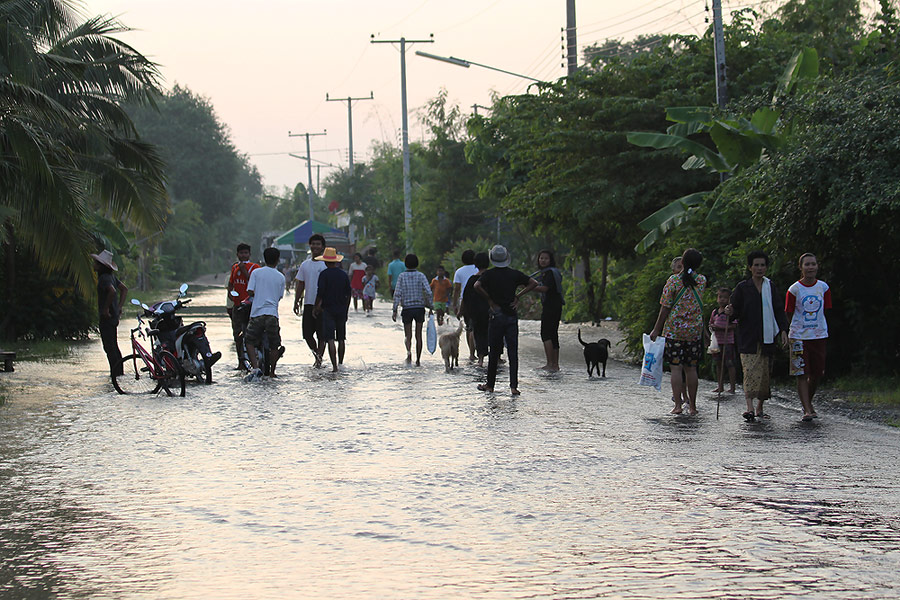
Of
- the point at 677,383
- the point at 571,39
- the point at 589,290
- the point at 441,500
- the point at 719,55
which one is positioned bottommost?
the point at 441,500

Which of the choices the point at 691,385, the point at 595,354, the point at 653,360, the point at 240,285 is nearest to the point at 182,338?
the point at 240,285

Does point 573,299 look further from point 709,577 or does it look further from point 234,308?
point 709,577

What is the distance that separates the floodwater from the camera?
5707 millimetres

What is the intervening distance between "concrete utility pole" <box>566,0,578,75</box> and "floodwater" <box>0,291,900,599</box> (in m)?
19.2

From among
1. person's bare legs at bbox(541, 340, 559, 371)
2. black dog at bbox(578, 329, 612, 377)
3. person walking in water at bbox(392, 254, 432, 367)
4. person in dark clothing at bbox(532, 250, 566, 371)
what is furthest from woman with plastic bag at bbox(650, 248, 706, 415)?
person walking in water at bbox(392, 254, 432, 367)

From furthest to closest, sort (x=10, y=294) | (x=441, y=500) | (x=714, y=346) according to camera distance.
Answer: (x=10, y=294), (x=714, y=346), (x=441, y=500)

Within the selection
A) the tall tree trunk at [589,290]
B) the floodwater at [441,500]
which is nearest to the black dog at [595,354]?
Result: the floodwater at [441,500]

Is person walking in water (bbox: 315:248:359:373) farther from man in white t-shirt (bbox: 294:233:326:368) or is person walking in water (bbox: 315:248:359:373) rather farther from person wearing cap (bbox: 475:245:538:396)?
person wearing cap (bbox: 475:245:538:396)

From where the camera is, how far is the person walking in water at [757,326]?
454 inches

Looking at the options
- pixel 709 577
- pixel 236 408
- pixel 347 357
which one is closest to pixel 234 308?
pixel 347 357

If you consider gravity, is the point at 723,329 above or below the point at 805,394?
above

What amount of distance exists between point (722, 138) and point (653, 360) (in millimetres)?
6896

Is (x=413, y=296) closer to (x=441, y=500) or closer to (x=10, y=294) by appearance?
(x=10, y=294)

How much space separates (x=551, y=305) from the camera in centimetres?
1722
